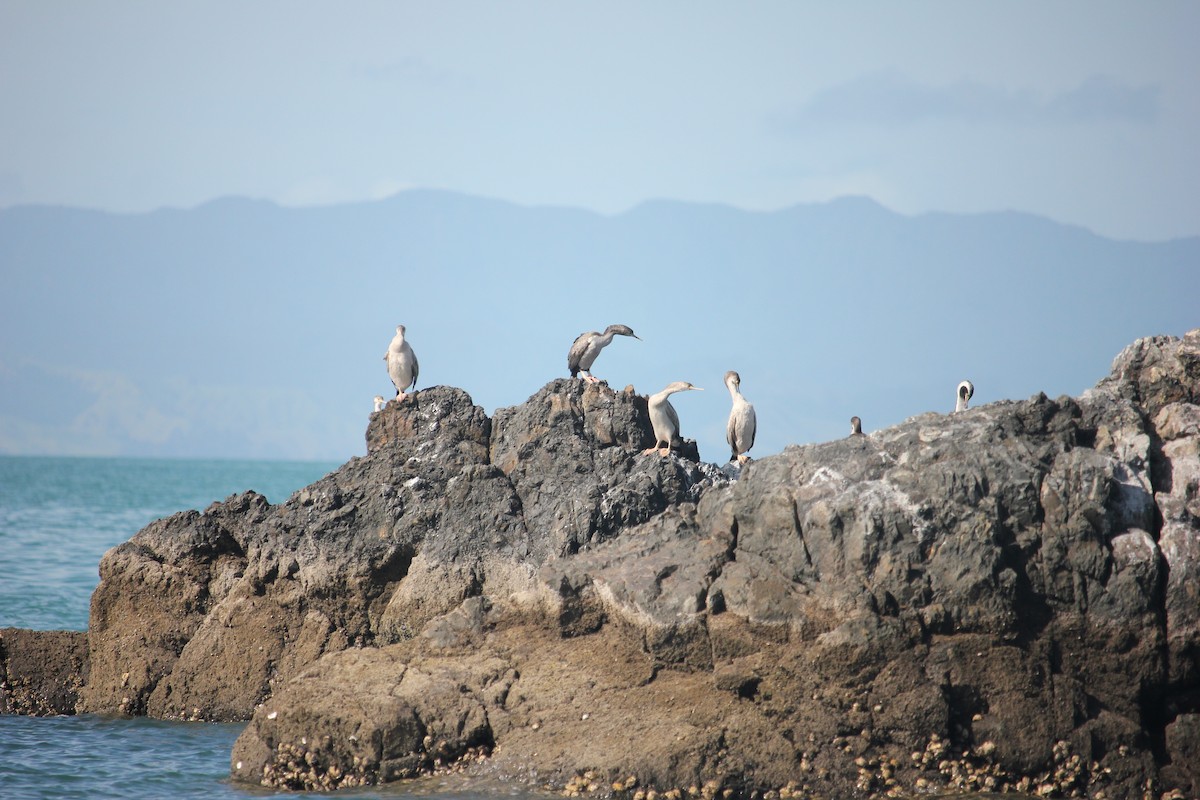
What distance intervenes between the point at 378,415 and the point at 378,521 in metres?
2.27

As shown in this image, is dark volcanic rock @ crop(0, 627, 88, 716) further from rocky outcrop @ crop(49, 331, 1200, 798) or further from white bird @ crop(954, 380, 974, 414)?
white bird @ crop(954, 380, 974, 414)

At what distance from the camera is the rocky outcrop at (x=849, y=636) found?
1116cm

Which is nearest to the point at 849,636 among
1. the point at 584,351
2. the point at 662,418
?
the point at 662,418

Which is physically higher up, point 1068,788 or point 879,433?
point 879,433

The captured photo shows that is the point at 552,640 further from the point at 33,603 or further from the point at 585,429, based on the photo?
the point at 33,603

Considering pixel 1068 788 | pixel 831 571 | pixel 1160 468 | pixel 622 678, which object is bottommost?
pixel 1068 788

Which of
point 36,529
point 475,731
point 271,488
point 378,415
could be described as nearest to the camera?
point 475,731

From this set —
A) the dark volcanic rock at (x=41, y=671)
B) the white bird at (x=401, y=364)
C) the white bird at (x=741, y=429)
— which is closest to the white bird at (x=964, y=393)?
the white bird at (x=741, y=429)

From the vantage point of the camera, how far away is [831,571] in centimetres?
1181

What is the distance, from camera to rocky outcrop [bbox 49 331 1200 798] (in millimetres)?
11164

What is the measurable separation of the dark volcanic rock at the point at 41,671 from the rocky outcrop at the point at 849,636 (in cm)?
448

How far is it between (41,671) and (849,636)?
10.4m

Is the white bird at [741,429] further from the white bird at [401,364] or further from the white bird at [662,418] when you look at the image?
the white bird at [401,364]

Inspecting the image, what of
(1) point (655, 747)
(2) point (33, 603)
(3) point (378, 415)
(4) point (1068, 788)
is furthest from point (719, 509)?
(2) point (33, 603)
